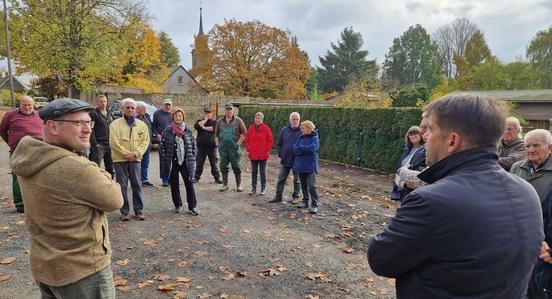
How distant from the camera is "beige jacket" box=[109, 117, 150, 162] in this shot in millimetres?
6109

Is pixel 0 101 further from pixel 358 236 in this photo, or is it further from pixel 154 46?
pixel 358 236

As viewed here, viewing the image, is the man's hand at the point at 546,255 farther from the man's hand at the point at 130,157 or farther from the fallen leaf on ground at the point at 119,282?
the man's hand at the point at 130,157

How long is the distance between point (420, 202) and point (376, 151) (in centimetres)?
1102

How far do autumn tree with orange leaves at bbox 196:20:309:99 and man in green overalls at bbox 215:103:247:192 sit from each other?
32004mm

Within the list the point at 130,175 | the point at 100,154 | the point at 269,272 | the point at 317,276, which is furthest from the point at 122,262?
the point at 100,154

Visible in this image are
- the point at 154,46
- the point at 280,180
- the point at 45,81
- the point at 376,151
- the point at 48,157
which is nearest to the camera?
the point at 48,157

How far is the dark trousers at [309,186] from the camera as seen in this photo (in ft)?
23.6

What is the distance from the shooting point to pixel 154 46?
29109mm

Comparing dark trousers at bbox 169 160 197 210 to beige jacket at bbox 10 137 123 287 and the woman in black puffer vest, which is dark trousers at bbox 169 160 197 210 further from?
beige jacket at bbox 10 137 123 287

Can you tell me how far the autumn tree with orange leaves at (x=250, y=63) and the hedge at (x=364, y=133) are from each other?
25.5 metres

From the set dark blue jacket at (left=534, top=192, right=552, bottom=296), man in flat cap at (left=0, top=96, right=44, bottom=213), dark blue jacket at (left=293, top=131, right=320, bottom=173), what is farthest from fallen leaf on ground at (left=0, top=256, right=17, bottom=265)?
dark blue jacket at (left=534, top=192, right=552, bottom=296)

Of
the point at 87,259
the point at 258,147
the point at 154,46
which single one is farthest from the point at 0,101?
the point at 87,259

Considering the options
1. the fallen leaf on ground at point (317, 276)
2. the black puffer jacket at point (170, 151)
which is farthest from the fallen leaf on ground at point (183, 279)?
the black puffer jacket at point (170, 151)

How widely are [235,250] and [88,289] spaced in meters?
3.09
